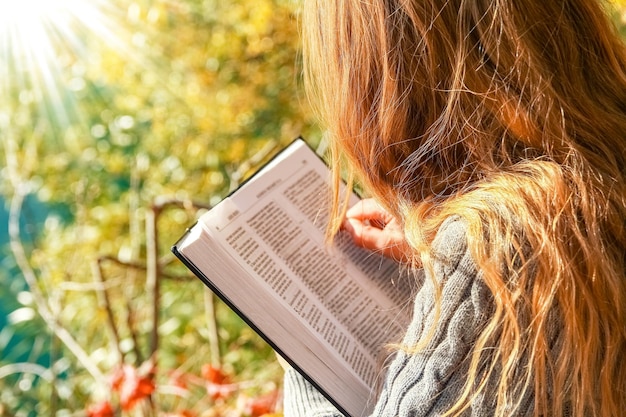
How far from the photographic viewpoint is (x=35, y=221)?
2795mm

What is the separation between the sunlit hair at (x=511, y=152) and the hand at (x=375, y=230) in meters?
0.11

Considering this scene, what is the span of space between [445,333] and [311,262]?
322mm

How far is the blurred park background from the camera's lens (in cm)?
250

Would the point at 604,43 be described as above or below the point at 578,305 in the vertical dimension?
above

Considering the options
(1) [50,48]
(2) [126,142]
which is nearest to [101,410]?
(2) [126,142]

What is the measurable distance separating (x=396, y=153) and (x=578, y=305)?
33 centimetres

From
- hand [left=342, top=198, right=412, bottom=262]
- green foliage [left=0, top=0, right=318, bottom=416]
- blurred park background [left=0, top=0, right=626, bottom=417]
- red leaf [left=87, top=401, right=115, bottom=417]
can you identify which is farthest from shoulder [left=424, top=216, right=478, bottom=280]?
green foliage [left=0, top=0, right=318, bottom=416]

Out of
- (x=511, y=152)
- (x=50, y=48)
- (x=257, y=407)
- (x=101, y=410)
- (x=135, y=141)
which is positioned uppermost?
(x=50, y=48)

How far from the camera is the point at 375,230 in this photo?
1230mm

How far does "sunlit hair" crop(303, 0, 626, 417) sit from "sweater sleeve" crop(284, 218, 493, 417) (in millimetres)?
17

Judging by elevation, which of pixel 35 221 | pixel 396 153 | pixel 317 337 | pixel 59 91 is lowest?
pixel 317 337

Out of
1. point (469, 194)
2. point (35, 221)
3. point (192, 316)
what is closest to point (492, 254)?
point (469, 194)

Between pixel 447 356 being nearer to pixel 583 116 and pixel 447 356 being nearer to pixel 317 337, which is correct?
pixel 317 337

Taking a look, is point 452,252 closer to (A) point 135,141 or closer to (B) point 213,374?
(B) point 213,374
